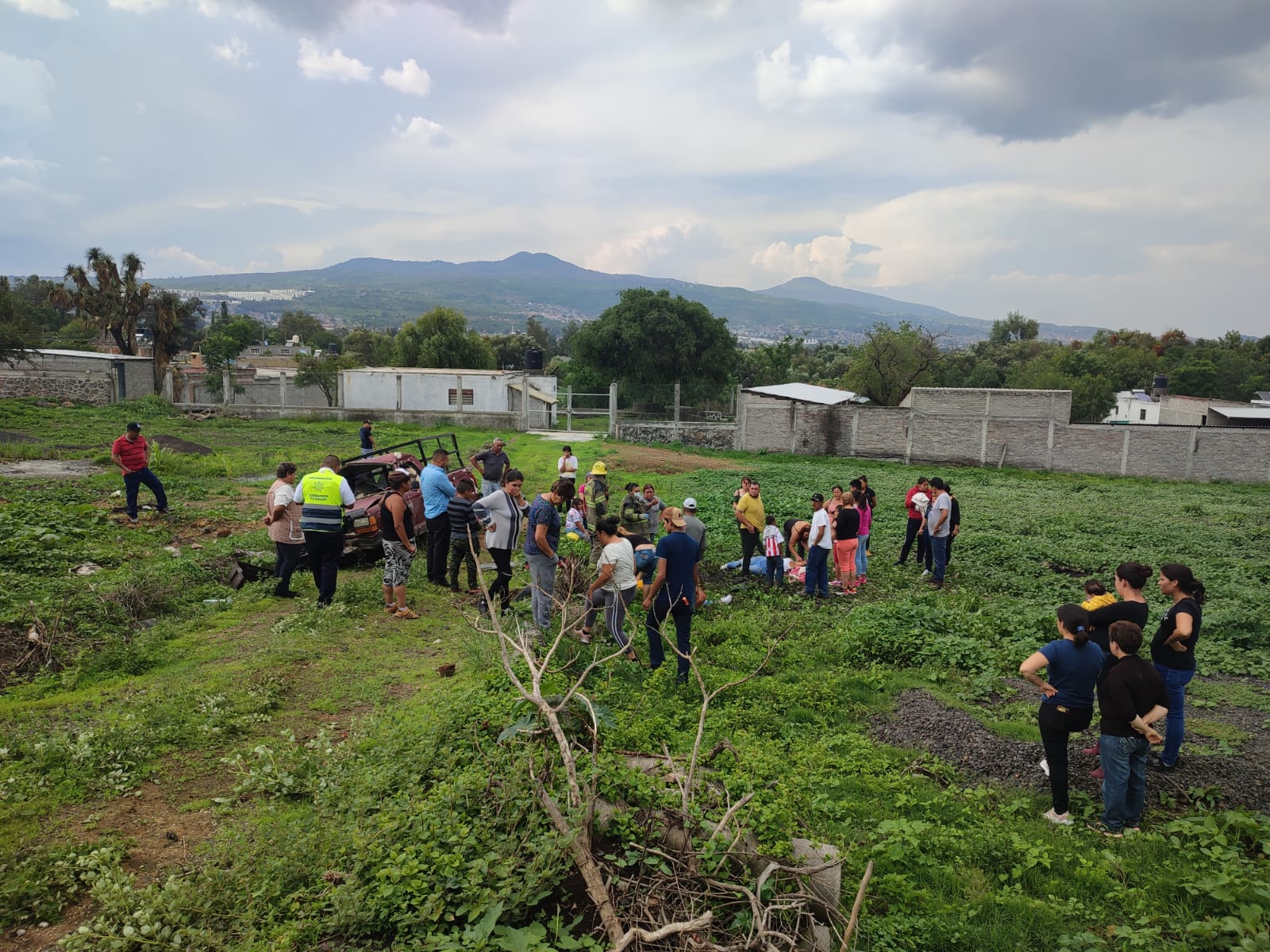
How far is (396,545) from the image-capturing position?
8.48 meters

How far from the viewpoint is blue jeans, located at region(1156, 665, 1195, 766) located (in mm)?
5492

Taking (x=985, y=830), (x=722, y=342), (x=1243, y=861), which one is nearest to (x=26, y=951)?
(x=985, y=830)

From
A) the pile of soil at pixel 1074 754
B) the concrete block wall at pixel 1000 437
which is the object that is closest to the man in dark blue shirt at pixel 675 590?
the pile of soil at pixel 1074 754

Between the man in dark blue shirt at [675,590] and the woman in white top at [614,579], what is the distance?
216mm

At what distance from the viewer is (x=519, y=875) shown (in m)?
3.56

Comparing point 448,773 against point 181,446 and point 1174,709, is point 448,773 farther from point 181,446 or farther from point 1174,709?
point 181,446

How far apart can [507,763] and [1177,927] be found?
358 centimetres

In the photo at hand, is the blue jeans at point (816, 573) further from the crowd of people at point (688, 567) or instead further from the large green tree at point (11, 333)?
the large green tree at point (11, 333)

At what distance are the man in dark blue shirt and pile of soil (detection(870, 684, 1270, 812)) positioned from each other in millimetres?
1865

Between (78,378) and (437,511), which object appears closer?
(437,511)

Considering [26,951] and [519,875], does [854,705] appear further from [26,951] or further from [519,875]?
[26,951]

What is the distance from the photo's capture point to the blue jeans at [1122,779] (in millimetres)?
4840

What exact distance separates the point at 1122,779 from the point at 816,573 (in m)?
5.48

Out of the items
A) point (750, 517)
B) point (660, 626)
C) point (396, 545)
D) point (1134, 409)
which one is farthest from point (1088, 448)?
point (1134, 409)
